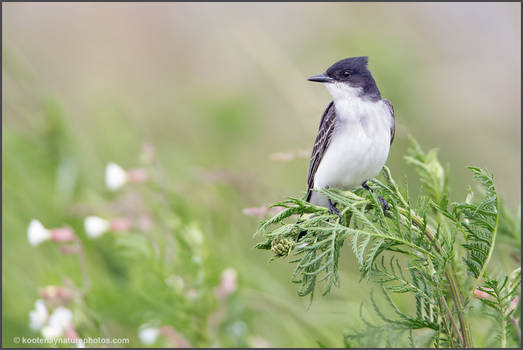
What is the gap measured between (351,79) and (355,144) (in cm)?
29

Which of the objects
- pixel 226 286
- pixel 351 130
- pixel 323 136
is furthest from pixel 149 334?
pixel 351 130

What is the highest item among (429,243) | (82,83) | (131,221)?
(429,243)

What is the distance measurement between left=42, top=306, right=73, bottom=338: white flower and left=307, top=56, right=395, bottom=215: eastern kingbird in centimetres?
107

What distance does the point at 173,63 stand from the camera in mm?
9297

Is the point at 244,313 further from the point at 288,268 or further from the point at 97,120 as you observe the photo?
the point at 97,120

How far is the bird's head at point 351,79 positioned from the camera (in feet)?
8.09

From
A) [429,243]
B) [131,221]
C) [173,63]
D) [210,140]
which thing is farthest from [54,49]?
[429,243]

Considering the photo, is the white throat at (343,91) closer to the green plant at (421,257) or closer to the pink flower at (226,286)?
the pink flower at (226,286)

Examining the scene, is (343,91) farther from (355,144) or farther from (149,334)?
(149,334)

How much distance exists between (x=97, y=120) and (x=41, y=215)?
1.37 m

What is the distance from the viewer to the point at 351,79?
2.48 m

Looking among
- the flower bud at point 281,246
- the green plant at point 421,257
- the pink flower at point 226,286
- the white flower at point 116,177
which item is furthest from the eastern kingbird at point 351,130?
the white flower at point 116,177

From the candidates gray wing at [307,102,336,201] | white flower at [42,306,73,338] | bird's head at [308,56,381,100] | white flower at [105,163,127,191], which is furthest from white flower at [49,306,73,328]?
bird's head at [308,56,381,100]

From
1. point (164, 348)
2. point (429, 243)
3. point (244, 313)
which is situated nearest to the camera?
point (429, 243)
